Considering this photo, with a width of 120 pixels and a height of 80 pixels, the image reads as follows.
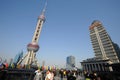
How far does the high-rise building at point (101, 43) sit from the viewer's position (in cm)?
8450

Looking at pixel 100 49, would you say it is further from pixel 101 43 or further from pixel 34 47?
pixel 34 47

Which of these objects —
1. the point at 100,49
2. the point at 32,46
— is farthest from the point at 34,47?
the point at 100,49

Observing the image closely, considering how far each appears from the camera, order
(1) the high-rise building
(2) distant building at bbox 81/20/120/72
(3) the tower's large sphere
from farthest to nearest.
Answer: (1) the high-rise building, (3) the tower's large sphere, (2) distant building at bbox 81/20/120/72

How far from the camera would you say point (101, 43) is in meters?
95.5

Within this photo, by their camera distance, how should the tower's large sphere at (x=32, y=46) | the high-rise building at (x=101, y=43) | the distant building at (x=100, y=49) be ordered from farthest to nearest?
1. the high-rise building at (x=101, y=43)
2. the tower's large sphere at (x=32, y=46)
3. the distant building at (x=100, y=49)

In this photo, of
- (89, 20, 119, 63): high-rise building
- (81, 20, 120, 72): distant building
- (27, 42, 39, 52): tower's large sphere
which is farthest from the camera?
(89, 20, 119, 63): high-rise building

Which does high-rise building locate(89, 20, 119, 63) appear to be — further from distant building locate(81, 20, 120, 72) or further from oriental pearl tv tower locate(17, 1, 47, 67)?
oriental pearl tv tower locate(17, 1, 47, 67)

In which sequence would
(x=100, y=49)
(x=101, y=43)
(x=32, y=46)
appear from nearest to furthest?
(x=32, y=46), (x=100, y=49), (x=101, y=43)

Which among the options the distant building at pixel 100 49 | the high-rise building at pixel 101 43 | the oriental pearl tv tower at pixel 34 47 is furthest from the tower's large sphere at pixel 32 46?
the high-rise building at pixel 101 43

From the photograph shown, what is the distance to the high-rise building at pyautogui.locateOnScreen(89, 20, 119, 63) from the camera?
277 ft

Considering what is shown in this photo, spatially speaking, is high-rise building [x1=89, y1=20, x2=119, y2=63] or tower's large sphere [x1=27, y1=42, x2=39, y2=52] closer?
tower's large sphere [x1=27, y1=42, x2=39, y2=52]

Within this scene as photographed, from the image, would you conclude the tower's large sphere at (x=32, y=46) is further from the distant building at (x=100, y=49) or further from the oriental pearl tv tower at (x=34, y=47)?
the distant building at (x=100, y=49)

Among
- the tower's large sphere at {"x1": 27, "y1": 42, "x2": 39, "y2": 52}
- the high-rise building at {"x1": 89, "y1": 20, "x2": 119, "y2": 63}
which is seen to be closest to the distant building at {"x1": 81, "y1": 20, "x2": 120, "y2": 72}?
the high-rise building at {"x1": 89, "y1": 20, "x2": 119, "y2": 63}

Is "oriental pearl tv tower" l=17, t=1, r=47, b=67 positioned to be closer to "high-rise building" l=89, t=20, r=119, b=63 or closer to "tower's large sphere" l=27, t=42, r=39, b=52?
"tower's large sphere" l=27, t=42, r=39, b=52
